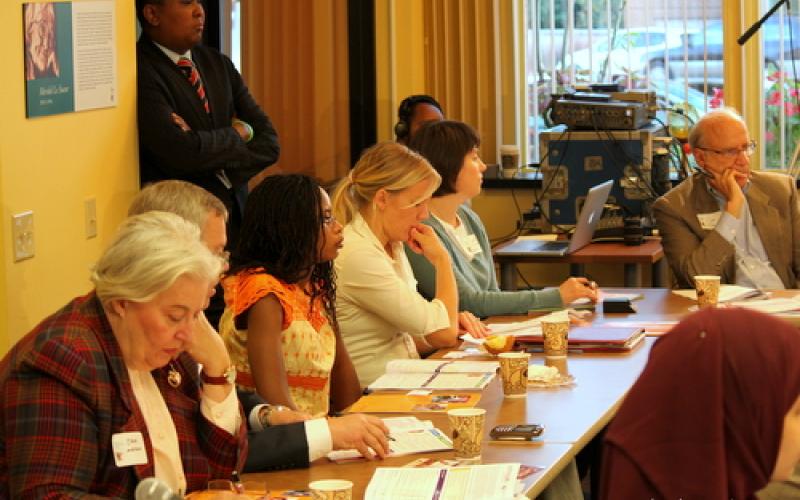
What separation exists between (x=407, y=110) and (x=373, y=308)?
105 inches

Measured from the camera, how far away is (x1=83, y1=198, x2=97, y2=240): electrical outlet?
4004 millimetres

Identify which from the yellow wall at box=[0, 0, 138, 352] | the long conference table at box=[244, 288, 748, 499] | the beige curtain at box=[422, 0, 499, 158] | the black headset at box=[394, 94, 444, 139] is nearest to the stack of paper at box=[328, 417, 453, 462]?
the long conference table at box=[244, 288, 748, 499]

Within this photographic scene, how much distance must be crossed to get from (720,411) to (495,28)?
5.23m

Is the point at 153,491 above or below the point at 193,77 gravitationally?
below

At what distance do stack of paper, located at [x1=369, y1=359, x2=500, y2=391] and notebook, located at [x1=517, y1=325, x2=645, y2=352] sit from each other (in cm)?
30

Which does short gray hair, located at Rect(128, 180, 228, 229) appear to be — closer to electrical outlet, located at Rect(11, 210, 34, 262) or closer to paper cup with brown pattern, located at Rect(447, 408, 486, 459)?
electrical outlet, located at Rect(11, 210, 34, 262)

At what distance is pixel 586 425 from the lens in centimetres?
297

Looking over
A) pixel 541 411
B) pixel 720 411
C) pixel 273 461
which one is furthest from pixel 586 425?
pixel 720 411

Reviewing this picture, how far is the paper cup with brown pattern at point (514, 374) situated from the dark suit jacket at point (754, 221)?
79.7 inches

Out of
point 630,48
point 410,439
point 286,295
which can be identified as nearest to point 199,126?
point 286,295

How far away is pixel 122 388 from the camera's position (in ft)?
7.77

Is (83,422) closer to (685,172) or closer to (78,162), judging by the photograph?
(78,162)

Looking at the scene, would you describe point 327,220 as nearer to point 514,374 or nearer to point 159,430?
point 514,374

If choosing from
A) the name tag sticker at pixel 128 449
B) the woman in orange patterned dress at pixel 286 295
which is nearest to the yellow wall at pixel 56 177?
the woman in orange patterned dress at pixel 286 295
